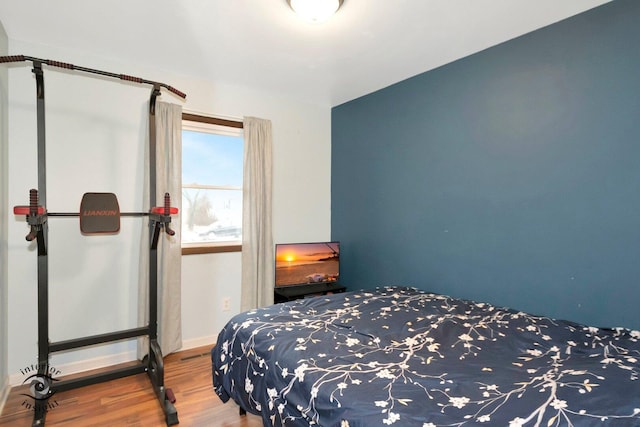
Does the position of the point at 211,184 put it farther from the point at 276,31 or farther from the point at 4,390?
the point at 4,390

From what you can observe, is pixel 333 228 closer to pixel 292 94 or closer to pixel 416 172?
pixel 416 172

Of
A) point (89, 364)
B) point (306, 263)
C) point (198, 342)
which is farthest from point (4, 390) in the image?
point (306, 263)

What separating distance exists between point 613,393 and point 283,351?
128cm

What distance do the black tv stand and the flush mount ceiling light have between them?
230cm

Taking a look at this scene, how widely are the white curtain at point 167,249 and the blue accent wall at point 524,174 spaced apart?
1858 millimetres

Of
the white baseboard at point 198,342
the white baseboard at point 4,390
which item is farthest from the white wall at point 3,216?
the white baseboard at point 198,342

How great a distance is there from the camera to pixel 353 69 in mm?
2996

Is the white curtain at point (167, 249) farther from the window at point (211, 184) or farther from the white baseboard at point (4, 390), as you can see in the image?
the white baseboard at point (4, 390)

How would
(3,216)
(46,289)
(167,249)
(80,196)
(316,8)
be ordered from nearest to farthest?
(316,8) < (46,289) < (3,216) < (80,196) < (167,249)

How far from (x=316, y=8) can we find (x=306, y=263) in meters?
2.29

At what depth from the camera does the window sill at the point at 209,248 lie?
3.20m

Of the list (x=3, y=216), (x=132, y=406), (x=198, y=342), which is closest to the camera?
(x=132, y=406)

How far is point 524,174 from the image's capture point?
2393mm

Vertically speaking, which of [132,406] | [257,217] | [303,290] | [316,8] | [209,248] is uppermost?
[316,8]
